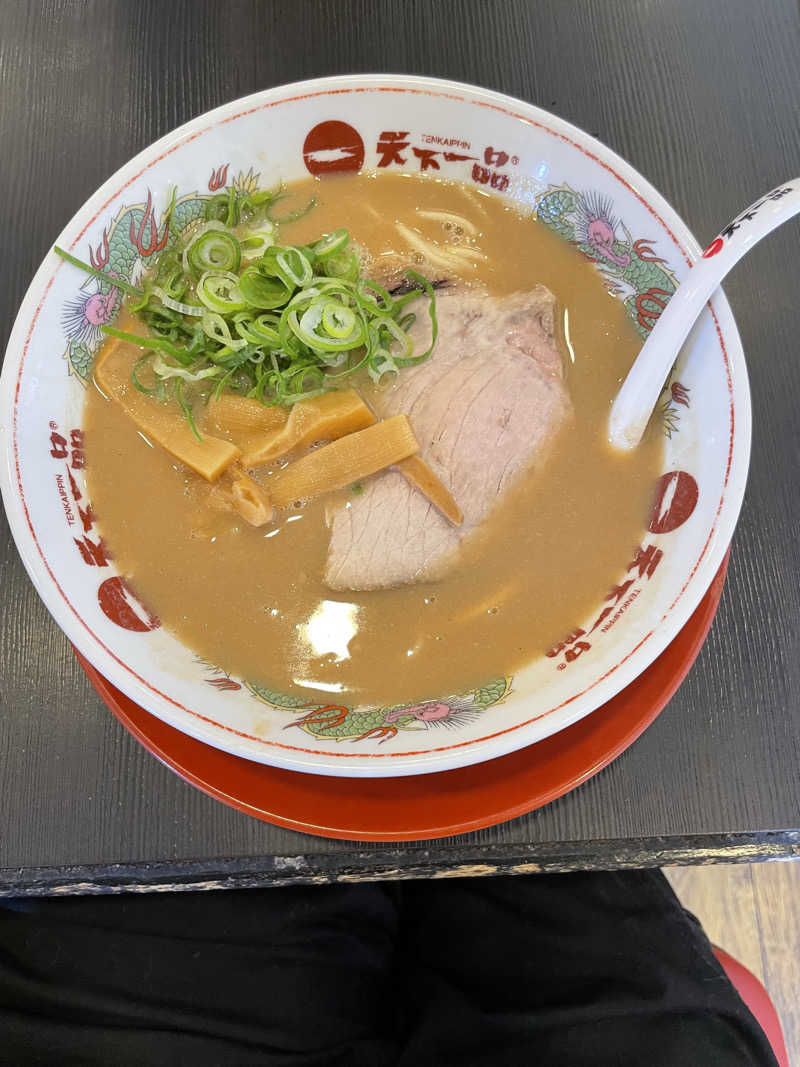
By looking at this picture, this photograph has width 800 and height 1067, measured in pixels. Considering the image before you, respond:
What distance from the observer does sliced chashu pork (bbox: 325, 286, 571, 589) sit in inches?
43.3

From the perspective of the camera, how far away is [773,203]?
897mm

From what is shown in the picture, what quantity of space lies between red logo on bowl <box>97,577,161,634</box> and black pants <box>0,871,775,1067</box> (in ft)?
2.02

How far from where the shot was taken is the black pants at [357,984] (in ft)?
4.05

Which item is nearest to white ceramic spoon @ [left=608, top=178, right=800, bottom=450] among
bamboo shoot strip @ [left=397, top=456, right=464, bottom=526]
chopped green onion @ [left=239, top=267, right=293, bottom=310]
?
bamboo shoot strip @ [left=397, top=456, right=464, bottom=526]

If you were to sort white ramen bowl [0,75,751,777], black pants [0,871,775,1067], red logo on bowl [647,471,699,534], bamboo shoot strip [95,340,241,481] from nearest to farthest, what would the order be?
white ramen bowl [0,75,751,777] → red logo on bowl [647,471,699,534] → bamboo shoot strip [95,340,241,481] → black pants [0,871,775,1067]

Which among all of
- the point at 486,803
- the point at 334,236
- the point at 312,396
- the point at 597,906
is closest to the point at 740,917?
the point at 597,906

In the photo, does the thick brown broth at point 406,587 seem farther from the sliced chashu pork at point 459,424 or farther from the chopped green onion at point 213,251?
the chopped green onion at point 213,251

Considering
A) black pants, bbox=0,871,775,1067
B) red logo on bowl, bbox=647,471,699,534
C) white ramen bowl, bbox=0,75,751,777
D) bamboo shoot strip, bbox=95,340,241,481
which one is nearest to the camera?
white ramen bowl, bbox=0,75,751,777

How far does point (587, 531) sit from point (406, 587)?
0.90 ft

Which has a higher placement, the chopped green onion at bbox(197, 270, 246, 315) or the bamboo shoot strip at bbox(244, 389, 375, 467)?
the chopped green onion at bbox(197, 270, 246, 315)

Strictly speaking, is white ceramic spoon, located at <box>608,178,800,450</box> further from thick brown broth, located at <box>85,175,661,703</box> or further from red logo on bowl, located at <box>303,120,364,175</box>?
red logo on bowl, located at <box>303,120,364,175</box>

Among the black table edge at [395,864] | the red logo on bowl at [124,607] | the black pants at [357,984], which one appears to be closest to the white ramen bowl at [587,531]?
the red logo on bowl at [124,607]

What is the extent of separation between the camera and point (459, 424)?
3.82ft

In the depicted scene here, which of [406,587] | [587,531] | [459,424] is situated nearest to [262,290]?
[459,424]
